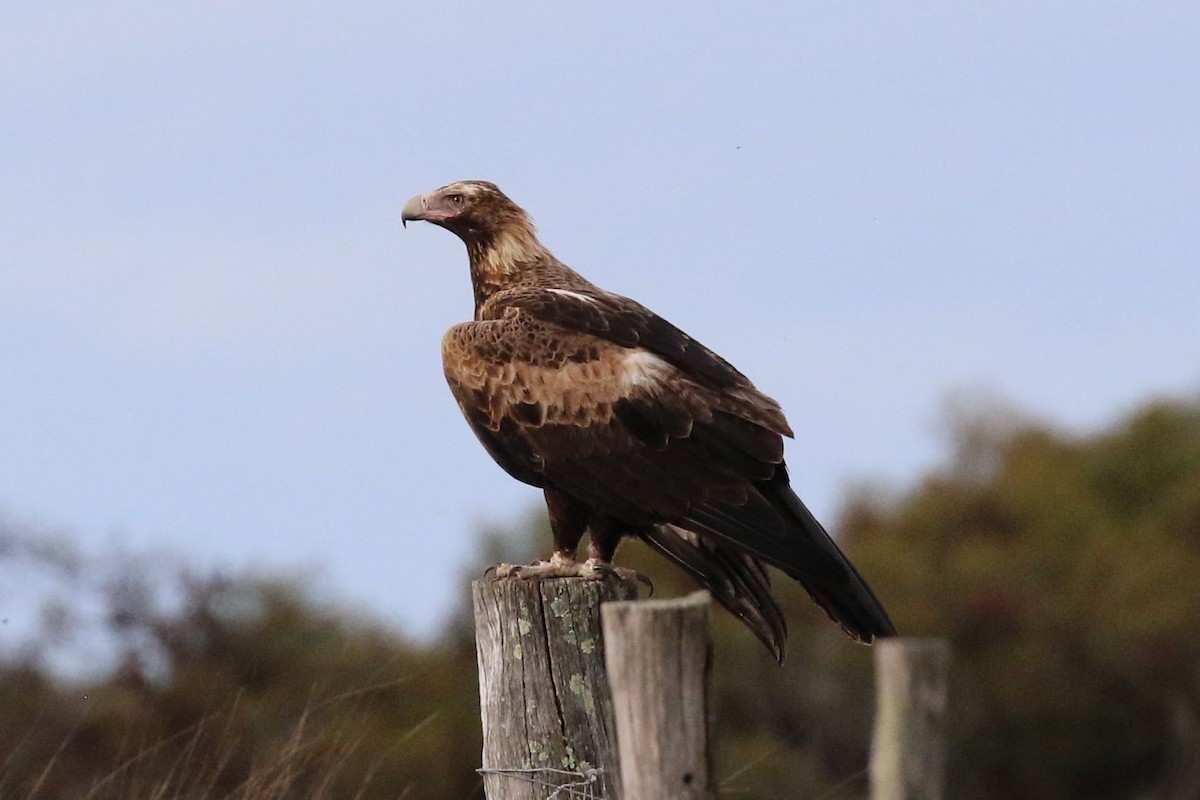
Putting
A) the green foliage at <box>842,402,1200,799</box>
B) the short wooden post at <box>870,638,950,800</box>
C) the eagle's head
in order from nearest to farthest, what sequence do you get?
the short wooden post at <box>870,638,950,800</box> < the eagle's head < the green foliage at <box>842,402,1200,799</box>

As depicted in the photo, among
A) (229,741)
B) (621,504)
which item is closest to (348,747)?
(229,741)

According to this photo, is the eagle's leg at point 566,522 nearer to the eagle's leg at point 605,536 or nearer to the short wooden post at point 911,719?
the eagle's leg at point 605,536

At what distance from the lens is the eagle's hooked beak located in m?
9.45

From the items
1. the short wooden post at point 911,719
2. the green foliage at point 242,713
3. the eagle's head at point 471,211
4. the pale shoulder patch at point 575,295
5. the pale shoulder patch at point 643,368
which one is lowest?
the short wooden post at point 911,719

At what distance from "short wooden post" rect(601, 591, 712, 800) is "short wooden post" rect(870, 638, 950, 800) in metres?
0.52

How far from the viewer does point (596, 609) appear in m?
6.67

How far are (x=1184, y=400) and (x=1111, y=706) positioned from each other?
14.3 m

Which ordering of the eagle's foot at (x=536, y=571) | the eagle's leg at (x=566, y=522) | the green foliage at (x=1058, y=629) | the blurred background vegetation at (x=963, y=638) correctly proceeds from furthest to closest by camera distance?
1. the green foliage at (x=1058, y=629)
2. the blurred background vegetation at (x=963, y=638)
3. the eagle's leg at (x=566, y=522)
4. the eagle's foot at (x=536, y=571)

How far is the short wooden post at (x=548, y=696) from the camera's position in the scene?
21.6ft

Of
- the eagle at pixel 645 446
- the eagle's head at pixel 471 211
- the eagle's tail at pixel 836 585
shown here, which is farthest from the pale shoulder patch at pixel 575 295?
the eagle's tail at pixel 836 585

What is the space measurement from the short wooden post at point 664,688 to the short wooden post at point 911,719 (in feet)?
1.72

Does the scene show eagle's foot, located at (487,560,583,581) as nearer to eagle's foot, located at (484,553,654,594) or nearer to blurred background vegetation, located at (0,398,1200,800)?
eagle's foot, located at (484,553,654,594)

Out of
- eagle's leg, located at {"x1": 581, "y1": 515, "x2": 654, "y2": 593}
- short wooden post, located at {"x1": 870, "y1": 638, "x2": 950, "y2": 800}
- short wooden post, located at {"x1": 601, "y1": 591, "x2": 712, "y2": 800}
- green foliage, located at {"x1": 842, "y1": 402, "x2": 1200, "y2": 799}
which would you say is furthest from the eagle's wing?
green foliage, located at {"x1": 842, "y1": 402, "x2": 1200, "y2": 799}

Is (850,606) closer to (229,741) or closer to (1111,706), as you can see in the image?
(229,741)
